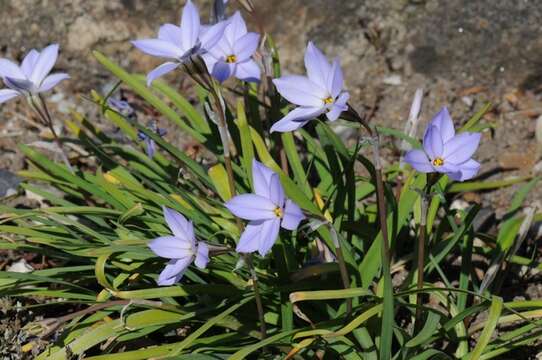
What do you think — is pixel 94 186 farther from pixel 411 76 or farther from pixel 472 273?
pixel 411 76

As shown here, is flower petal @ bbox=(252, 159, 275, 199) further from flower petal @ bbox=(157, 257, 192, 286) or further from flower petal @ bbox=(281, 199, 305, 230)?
flower petal @ bbox=(157, 257, 192, 286)

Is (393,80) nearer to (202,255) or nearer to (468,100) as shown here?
(468,100)

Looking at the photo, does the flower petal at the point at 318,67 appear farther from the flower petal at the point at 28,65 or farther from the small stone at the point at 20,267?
the small stone at the point at 20,267

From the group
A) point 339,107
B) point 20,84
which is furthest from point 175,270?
point 20,84

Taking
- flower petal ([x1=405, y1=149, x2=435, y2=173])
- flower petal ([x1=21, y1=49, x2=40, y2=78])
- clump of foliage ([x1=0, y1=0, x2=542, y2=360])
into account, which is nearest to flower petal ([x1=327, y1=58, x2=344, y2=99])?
clump of foliage ([x1=0, y1=0, x2=542, y2=360])

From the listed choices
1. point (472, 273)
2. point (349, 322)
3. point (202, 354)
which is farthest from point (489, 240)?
point (202, 354)

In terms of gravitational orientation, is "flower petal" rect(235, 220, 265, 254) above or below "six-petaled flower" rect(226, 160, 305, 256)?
below
